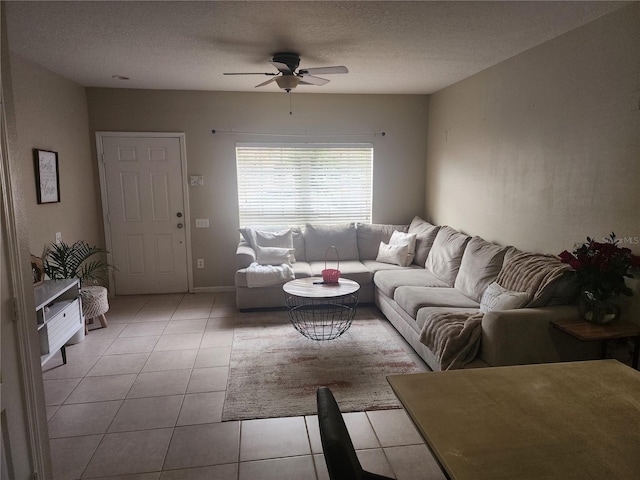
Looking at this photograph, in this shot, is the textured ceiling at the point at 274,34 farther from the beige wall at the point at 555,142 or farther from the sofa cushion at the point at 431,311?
the sofa cushion at the point at 431,311

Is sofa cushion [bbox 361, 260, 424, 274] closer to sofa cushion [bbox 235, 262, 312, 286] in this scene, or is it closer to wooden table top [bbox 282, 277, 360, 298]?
sofa cushion [bbox 235, 262, 312, 286]

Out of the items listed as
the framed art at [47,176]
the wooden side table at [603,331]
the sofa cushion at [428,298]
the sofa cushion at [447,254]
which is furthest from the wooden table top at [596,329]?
the framed art at [47,176]

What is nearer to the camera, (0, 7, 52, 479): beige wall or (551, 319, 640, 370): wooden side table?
(0, 7, 52, 479): beige wall

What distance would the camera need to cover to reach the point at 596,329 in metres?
2.44

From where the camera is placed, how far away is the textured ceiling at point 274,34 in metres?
2.47

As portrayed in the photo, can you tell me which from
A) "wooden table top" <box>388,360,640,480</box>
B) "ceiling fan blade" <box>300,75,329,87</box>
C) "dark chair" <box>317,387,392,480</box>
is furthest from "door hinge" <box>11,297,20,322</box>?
"ceiling fan blade" <box>300,75,329,87</box>

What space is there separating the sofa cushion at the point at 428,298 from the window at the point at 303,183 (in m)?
1.96

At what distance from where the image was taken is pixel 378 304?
15.0 feet

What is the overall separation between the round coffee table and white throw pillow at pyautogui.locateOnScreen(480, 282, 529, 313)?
110 centimetres

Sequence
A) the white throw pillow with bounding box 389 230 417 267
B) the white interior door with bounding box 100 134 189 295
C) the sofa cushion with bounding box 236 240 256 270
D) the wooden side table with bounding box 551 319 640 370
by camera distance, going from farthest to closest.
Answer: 1. the white interior door with bounding box 100 134 189 295
2. the white throw pillow with bounding box 389 230 417 267
3. the sofa cushion with bounding box 236 240 256 270
4. the wooden side table with bounding box 551 319 640 370

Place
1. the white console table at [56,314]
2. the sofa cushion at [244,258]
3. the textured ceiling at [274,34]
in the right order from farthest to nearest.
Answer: the sofa cushion at [244,258] < the white console table at [56,314] < the textured ceiling at [274,34]

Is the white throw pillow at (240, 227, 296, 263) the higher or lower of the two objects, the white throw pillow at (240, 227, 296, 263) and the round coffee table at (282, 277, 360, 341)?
the higher

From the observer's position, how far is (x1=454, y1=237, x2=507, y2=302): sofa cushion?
347 cm

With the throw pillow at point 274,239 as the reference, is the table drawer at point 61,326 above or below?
below
